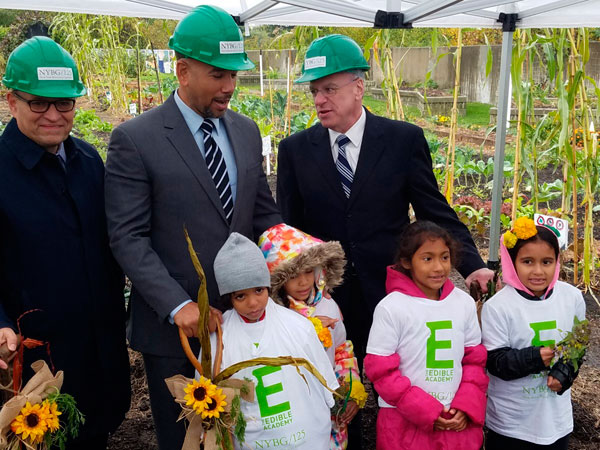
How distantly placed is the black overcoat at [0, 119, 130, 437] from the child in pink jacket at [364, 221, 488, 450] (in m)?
0.94

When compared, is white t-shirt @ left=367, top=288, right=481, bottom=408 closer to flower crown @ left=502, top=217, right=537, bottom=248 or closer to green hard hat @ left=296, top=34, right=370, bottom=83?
flower crown @ left=502, top=217, right=537, bottom=248

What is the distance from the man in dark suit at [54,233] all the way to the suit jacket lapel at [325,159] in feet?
2.76

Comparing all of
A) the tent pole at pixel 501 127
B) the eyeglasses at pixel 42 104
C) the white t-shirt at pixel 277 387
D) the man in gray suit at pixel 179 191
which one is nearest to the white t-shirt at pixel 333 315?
the white t-shirt at pixel 277 387

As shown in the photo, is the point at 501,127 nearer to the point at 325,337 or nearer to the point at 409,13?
the point at 409,13

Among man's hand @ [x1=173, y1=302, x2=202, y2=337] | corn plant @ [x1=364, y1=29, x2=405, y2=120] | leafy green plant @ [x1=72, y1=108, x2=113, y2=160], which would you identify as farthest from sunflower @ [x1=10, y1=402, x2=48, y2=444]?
leafy green plant @ [x1=72, y1=108, x2=113, y2=160]

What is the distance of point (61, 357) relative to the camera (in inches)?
81.0

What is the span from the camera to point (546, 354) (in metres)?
2.07

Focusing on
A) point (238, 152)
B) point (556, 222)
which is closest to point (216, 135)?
point (238, 152)

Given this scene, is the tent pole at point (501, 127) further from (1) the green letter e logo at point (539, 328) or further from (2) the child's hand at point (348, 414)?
(2) the child's hand at point (348, 414)

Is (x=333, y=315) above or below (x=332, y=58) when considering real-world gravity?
below

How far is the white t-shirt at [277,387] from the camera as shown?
6.44 ft

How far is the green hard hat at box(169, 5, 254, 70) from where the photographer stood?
1.89m

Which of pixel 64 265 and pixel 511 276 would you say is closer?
pixel 64 265

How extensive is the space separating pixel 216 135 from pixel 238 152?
94mm
